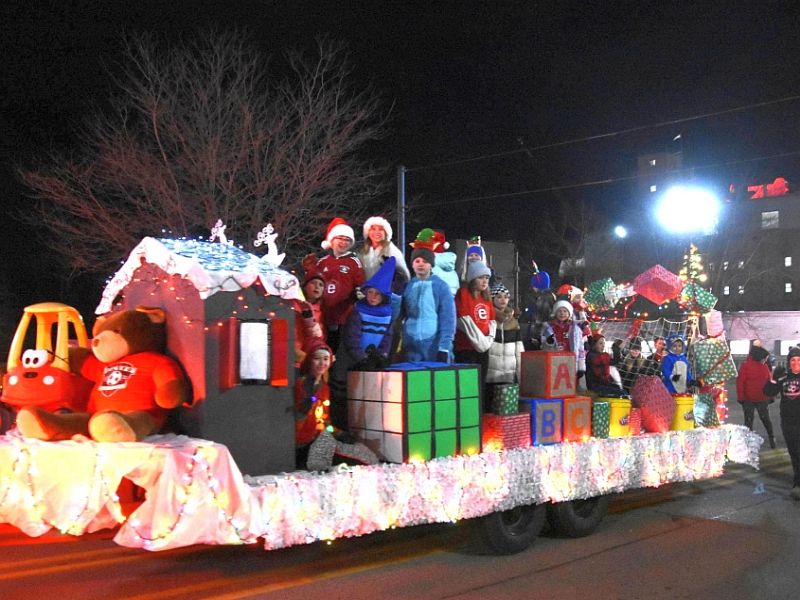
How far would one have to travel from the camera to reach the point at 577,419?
6918 millimetres

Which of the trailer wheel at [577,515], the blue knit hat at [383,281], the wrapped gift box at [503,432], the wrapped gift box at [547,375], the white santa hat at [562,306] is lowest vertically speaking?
the trailer wheel at [577,515]

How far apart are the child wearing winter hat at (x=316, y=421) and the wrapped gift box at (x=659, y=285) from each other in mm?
5537

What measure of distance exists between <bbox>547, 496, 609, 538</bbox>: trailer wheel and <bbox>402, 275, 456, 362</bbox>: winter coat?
5.81ft

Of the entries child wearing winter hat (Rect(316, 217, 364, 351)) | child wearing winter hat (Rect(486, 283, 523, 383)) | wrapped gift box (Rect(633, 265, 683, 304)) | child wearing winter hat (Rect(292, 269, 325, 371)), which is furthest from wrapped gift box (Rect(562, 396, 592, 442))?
wrapped gift box (Rect(633, 265, 683, 304))

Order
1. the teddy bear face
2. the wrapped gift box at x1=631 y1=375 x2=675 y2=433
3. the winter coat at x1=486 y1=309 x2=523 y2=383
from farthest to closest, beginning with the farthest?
the wrapped gift box at x1=631 y1=375 x2=675 y2=433 → the winter coat at x1=486 y1=309 x2=523 y2=383 → the teddy bear face

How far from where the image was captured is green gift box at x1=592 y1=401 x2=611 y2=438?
7117 millimetres

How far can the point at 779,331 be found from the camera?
1750 inches

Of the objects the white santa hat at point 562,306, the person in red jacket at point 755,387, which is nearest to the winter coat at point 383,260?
the white santa hat at point 562,306

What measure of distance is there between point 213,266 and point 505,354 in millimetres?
3081

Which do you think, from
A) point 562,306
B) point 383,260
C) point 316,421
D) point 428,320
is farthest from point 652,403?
point 316,421

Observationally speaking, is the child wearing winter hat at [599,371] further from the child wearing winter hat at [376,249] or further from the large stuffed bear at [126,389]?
the large stuffed bear at [126,389]

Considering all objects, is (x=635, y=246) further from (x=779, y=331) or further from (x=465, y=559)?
(x=465, y=559)

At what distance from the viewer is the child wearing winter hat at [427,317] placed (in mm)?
6457

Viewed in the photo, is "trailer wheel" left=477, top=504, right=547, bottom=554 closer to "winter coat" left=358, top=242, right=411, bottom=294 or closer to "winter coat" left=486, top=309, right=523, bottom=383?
"winter coat" left=486, top=309, right=523, bottom=383
